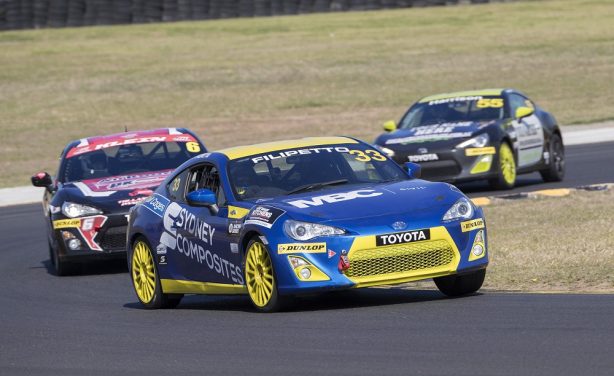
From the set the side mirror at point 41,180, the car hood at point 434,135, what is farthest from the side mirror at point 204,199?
the car hood at point 434,135

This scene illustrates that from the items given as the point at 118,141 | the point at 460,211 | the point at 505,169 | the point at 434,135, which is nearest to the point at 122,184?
the point at 118,141

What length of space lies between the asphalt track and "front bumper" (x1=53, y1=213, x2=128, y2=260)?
2041 millimetres

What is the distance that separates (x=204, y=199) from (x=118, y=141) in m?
5.61

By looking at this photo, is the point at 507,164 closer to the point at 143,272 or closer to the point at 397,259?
the point at 143,272

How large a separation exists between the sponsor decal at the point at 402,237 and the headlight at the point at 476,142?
9640 mm

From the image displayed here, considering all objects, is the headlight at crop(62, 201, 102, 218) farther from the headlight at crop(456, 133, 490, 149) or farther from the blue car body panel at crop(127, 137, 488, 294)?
the headlight at crop(456, 133, 490, 149)

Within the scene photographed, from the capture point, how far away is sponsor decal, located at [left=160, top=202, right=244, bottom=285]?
413 inches

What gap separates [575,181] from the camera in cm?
2094

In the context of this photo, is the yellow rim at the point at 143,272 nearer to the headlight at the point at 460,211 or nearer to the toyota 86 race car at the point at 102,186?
the toyota 86 race car at the point at 102,186

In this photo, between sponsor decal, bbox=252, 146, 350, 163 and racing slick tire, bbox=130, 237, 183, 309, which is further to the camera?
racing slick tire, bbox=130, 237, 183, 309

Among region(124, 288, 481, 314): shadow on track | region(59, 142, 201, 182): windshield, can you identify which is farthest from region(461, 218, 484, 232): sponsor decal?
region(59, 142, 201, 182): windshield

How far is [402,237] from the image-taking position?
9.70m

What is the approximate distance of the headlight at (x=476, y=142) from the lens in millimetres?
19297

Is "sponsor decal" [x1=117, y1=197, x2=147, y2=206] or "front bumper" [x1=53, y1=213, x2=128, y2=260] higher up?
"sponsor decal" [x1=117, y1=197, x2=147, y2=206]
